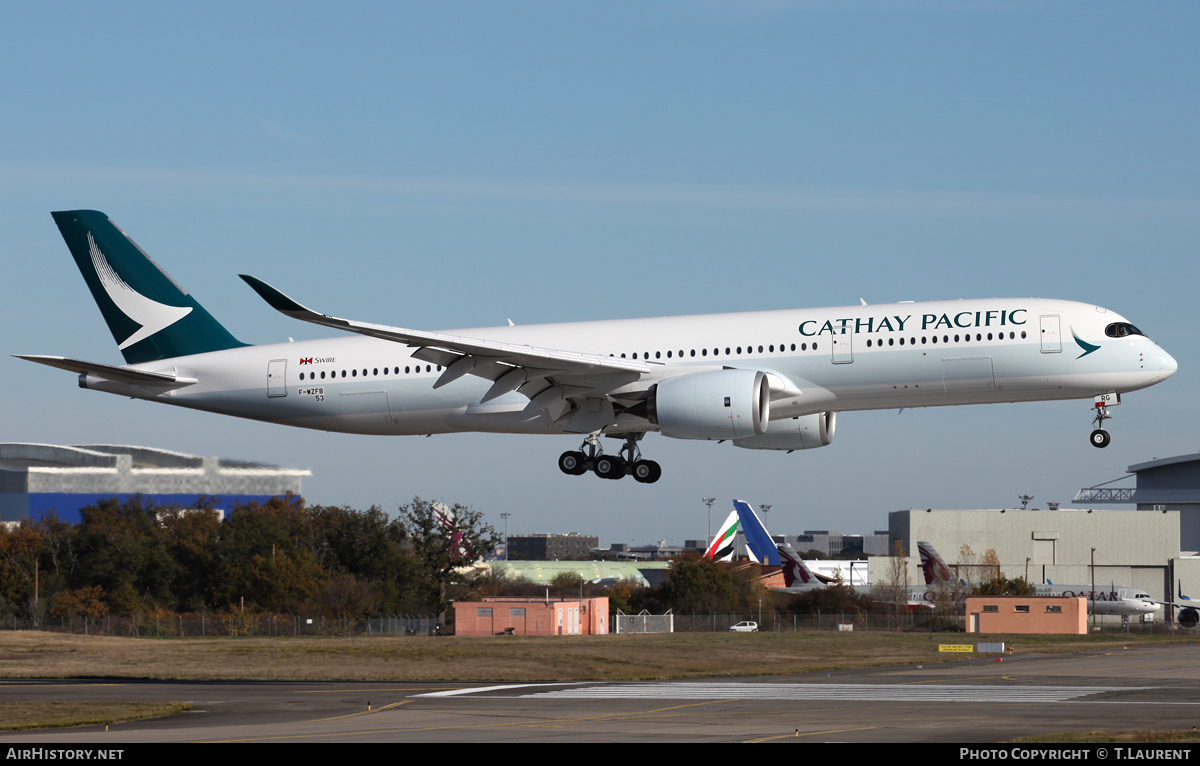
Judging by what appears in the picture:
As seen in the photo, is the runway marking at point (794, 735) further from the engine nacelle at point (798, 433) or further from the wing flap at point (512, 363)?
the engine nacelle at point (798, 433)

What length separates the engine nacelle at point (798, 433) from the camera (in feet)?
137

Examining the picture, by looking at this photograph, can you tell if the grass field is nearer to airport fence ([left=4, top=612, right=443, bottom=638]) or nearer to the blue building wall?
airport fence ([left=4, top=612, right=443, bottom=638])

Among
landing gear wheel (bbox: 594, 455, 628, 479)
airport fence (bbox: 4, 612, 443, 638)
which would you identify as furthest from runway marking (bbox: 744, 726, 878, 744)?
airport fence (bbox: 4, 612, 443, 638)

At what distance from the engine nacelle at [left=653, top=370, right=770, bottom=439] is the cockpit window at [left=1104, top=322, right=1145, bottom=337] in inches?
361

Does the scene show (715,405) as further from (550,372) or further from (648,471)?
(648,471)

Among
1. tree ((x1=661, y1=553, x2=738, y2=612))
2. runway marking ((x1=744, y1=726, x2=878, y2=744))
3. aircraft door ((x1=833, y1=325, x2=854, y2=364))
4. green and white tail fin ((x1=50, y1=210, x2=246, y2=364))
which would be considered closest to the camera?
runway marking ((x1=744, y1=726, x2=878, y2=744))

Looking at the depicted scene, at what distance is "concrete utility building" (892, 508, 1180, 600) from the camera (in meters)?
124

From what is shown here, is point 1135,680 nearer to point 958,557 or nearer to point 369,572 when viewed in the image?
point 369,572

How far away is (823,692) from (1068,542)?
316 ft

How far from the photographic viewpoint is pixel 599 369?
38.1 meters

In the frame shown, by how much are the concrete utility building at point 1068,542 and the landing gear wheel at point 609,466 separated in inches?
3552
